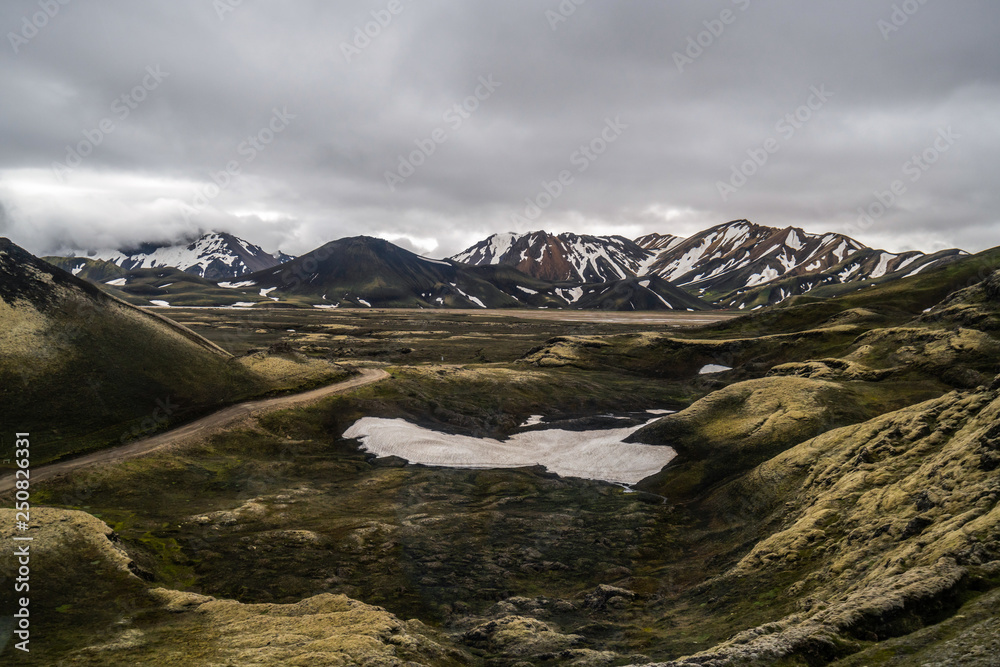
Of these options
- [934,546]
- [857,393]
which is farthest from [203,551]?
[857,393]

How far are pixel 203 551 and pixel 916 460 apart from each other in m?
39.1

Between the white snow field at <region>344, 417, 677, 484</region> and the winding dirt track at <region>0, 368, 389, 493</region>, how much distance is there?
8.89 meters

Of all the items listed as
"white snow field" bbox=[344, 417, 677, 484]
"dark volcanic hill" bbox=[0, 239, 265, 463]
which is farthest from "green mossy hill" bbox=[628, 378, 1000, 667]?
"dark volcanic hill" bbox=[0, 239, 265, 463]

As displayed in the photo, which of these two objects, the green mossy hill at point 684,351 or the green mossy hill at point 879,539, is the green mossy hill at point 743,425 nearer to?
the green mossy hill at point 879,539

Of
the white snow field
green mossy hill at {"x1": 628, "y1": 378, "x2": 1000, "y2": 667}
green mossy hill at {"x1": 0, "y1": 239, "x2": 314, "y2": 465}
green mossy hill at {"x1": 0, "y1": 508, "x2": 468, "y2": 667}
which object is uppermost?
green mossy hill at {"x1": 0, "y1": 239, "x2": 314, "y2": 465}

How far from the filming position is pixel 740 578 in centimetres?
2339

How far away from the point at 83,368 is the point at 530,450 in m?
44.0

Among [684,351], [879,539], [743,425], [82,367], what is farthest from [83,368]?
[684,351]

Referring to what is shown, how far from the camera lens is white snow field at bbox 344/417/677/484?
1900 inches

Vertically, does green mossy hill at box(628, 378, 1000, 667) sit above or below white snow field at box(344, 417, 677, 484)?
above

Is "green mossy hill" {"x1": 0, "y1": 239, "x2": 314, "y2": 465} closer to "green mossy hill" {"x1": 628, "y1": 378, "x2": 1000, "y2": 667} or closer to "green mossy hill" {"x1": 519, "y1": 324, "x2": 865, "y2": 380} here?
"green mossy hill" {"x1": 628, "y1": 378, "x2": 1000, "y2": 667}

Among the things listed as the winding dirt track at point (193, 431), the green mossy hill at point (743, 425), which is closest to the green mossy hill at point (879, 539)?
the green mossy hill at point (743, 425)

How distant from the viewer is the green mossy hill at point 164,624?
17.9 metres

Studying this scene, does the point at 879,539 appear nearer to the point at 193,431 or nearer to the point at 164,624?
the point at 164,624
